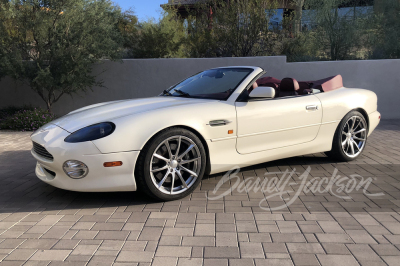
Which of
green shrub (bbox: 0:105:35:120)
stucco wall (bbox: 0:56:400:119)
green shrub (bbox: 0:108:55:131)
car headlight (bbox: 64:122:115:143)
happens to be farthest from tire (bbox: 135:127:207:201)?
green shrub (bbox: 0:105:35:120)

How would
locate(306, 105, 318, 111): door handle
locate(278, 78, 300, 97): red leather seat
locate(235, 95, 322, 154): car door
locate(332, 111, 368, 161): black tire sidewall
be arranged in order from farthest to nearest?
locate(332, 111, 368, 161): black tire sidewall < locate(278, 78, 300, 97): red leather seat < locate(306, 105, 318, 111): door handle < locate(235, 95, 322, 154): car door

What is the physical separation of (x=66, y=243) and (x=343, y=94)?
4.21 meters

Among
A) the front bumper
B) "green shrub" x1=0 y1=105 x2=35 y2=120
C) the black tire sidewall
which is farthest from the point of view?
"green shrub" x1=0 y1=105 x2=35 y2=120

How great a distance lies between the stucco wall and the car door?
5.47 metres

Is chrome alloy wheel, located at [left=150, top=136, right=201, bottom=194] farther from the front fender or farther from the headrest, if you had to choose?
the headrest

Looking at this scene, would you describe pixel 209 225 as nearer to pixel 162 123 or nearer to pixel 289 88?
pixel 162 123

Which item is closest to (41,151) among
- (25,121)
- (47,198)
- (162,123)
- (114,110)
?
(47,198)

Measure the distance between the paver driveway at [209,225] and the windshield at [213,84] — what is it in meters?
1.09

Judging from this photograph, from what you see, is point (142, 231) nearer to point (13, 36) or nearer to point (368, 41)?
point (13, 36)

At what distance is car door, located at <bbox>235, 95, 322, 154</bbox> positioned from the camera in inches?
170

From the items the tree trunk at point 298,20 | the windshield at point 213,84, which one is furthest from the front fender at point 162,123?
the tree trunk at point 298,20

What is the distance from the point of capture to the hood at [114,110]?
3.89 m

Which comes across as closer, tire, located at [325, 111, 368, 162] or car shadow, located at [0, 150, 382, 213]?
car shadow, located at [0, 150, 382, 213]

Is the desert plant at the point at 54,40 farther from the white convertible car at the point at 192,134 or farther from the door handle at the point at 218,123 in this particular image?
the door handle at the point at 218,123
